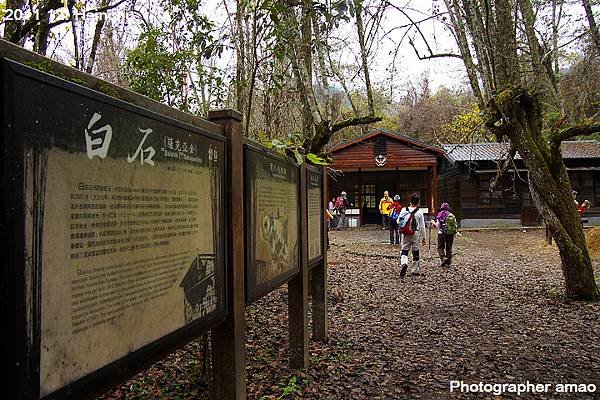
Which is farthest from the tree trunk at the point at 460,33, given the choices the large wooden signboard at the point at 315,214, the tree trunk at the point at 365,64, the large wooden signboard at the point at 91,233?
the large wooden signboard at the point at 91,233

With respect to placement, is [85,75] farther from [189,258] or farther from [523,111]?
[523,111]

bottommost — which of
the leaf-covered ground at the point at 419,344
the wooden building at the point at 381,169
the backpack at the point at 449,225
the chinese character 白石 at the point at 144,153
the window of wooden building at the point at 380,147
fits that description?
the leaf-covered ground at the point at 419,344

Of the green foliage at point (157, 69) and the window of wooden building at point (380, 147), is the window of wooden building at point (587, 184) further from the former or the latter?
the green foliage at point (157, 69)

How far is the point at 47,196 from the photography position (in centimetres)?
131

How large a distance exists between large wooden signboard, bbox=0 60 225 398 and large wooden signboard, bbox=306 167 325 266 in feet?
9.13

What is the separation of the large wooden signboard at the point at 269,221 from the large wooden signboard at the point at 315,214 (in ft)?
1.83

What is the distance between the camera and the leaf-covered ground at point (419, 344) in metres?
4.39

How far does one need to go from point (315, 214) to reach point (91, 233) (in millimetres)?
3863

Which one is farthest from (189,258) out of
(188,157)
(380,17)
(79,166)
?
(380,17)

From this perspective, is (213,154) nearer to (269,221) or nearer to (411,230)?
(269,221)

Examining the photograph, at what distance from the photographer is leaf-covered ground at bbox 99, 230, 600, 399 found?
4391 mm

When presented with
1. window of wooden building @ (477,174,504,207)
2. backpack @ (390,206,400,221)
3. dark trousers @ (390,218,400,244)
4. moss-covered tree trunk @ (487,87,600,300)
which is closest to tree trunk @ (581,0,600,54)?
moss-covered tree trunk @ (487,87,600,300)

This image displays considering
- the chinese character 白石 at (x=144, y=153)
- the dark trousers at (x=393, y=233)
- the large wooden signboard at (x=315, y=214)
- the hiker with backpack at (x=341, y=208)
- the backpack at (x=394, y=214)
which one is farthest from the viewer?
the hiker with backpack at (x=341, y=208)

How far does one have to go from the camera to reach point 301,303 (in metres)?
4.45
